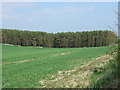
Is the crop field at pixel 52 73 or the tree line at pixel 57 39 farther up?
the tree line at pixel 57 39

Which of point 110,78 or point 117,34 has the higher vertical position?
point 117,34

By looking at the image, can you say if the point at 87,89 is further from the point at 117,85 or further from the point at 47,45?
the point at 47,45

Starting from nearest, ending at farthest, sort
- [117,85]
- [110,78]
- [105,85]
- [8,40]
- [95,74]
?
[117,85] → [105,85] → [110,78] → [95,74] → [8,40]

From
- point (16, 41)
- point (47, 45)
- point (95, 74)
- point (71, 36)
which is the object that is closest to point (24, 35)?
point (16, 41)

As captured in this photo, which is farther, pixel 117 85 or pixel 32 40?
pixel 32 40

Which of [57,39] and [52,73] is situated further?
[57,39]

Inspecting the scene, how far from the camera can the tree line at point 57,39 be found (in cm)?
5141

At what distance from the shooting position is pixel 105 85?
17.0ft

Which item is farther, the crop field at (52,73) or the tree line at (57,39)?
the tree line at (57,39)

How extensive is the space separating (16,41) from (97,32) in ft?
63.1

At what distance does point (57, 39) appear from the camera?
176ft

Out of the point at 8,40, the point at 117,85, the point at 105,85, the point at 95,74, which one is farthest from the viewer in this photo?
the point at 8,40

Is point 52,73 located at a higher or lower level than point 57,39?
lower

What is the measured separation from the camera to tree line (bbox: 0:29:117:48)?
169 ft
